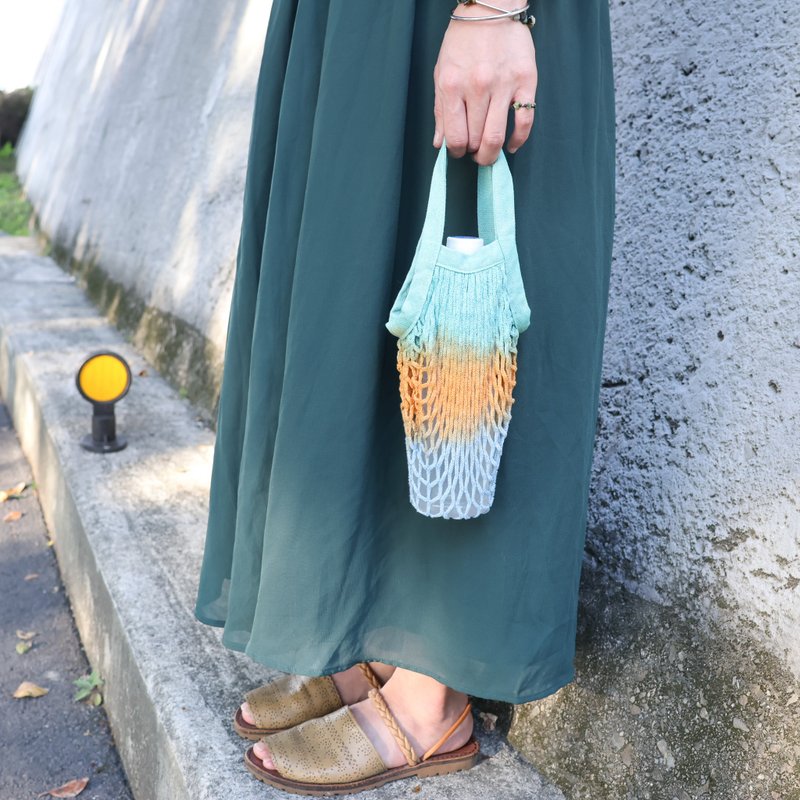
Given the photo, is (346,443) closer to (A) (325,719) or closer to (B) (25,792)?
(A) (325,719)

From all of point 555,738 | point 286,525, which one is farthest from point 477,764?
point 286,525

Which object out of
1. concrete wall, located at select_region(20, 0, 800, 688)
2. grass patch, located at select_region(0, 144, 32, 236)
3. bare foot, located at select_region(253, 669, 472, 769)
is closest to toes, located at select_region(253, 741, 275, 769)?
bare foot, located at select_region(253, 669, 472, 769)

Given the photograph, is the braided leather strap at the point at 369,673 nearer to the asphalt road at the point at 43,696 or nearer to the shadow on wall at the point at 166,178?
the asphalt road at the point at 43,696

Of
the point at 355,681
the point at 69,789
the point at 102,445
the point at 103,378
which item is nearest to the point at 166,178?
the point at 103,378

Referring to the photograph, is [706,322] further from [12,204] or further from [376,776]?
[12,204]

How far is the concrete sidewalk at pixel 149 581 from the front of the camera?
4.82 ft

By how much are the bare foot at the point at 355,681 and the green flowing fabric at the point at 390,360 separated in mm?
226

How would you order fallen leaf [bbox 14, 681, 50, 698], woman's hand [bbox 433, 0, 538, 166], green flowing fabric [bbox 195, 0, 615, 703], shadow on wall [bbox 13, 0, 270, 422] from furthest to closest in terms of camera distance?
shadow on wall [bbox 13, 0, 270, 422], fallen leaf [bbox 14, 681, 50, 698], green flowing fabric [bbox 195, 0, 615, 703], woman's hand [bbox 433, 0, 538, 166]

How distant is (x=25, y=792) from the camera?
177cm

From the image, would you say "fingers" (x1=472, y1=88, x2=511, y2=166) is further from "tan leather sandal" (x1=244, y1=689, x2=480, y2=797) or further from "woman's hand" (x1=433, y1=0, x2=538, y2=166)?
"tan leather sandal" (x1=244, y1=689, x2=480, y2=797)

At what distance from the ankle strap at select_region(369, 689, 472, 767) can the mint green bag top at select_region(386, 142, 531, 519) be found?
0.46 meters

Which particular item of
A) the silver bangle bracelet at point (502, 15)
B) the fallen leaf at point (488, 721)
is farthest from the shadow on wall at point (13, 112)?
the silver bangle bracelet at point (502, 15)

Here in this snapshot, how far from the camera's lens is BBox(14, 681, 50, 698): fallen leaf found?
210cm

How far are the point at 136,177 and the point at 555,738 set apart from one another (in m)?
4.28
